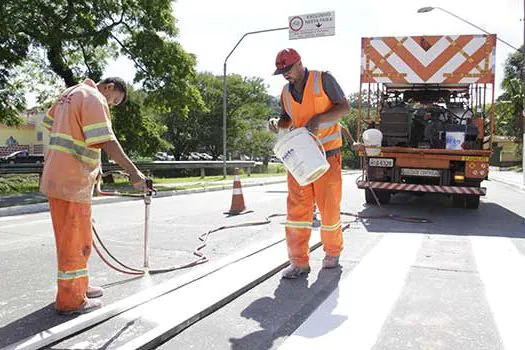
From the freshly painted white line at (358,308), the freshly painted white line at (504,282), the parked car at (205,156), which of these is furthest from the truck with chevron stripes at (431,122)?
the parked car at (205,156)

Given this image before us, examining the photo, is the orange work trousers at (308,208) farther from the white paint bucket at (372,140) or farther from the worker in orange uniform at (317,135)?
the white paint bucket at (372,140)

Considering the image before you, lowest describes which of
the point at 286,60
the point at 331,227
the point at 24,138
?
the point at 331,227

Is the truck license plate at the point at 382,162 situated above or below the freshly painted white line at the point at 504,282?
above

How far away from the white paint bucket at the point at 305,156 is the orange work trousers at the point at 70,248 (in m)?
1.76

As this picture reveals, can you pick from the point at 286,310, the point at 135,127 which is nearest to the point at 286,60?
the point at 286,310

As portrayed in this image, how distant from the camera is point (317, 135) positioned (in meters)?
4.61

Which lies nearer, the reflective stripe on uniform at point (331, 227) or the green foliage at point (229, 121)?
the reflective stripe on uniform at point (331, 227)

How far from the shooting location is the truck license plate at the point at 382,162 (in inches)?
393

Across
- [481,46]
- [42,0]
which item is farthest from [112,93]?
[42,0]

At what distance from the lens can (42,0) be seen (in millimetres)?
15898

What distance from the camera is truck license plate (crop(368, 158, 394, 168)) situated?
998 centimetres

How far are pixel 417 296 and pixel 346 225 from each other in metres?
3.42

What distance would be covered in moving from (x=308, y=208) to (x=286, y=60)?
1332 millimetres

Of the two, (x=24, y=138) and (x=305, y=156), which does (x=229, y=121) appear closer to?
(x=24, y=138)
